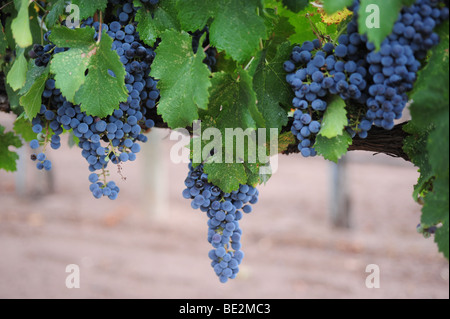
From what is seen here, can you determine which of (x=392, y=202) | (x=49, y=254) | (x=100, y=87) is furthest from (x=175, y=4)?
(x=392, y=202)

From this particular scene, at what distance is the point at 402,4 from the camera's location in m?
0.98

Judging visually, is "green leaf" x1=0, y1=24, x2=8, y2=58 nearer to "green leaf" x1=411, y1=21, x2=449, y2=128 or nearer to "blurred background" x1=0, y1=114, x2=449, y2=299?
"green leaf" x1=411, y1=21, x2=449, y2=128

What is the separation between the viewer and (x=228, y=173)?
1.31 metres

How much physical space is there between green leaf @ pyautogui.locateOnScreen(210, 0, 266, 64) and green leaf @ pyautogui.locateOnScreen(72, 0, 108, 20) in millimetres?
328

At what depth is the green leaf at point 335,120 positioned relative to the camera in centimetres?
112

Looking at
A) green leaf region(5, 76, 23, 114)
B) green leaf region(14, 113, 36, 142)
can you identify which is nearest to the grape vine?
green leaf region(5, 76, 23, 114)

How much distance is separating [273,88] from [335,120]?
22 cm

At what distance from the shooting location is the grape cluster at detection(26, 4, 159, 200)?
1316 mm

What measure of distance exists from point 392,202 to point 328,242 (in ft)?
7.63

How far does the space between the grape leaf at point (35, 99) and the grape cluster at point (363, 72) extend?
65 centimetres

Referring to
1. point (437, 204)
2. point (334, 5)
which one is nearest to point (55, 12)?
point (334, 5)

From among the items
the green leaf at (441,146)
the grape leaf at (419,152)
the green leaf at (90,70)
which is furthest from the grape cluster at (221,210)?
the green leaf at (441,146)
